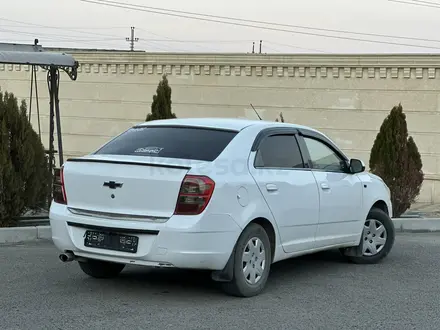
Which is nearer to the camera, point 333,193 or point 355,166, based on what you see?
point 333,193

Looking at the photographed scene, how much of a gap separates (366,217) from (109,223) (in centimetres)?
338

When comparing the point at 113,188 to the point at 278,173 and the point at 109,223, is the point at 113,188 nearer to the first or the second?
the point at 109,223

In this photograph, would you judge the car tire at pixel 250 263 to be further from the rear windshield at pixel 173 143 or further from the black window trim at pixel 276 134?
the rear windshield at pixel 173 143

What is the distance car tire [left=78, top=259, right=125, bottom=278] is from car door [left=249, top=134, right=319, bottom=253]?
1.71m

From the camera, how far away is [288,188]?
21.8 ft

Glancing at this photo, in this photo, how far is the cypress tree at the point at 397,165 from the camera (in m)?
12.3

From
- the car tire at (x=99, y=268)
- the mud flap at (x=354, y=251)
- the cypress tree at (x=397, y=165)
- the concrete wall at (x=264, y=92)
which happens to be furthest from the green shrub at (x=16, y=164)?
the concrete wall at (x=264, y=92)

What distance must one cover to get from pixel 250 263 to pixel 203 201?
33.7 inches

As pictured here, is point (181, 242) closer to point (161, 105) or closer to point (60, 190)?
point (60, 190)

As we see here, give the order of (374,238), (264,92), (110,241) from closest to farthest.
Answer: (110,241) < (374,238) < (264,92)

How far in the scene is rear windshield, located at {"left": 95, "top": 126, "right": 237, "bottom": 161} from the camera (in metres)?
6.32

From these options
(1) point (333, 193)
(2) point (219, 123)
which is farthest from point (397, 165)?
(2) point (219, 123)

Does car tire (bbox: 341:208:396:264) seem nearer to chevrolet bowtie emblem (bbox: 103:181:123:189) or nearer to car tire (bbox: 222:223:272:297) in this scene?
car tire (bbox: 222:223:272:297)

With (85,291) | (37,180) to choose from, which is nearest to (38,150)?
(37,180)
